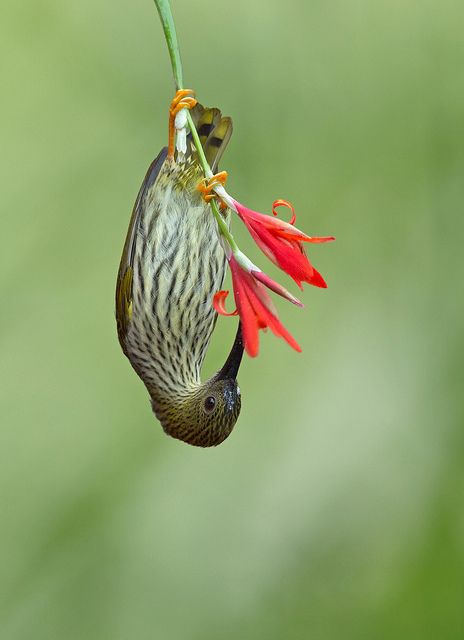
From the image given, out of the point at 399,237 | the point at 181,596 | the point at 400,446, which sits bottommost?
the point at 181,596

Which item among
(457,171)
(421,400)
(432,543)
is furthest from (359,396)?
(457,171)

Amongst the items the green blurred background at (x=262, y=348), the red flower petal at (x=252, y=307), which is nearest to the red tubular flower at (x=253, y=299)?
the red flower petal at (x=252, y=307)

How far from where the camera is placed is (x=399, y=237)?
3318 mm

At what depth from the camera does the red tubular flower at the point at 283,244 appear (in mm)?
1272

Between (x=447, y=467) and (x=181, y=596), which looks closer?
(x=447, y=467)

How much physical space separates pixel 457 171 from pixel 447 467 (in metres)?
0.85

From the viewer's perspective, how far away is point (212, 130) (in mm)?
2049

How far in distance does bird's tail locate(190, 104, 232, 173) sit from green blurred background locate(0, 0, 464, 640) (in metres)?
1.02

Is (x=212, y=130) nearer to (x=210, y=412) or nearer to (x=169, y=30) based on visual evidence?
(x=210, y=412)

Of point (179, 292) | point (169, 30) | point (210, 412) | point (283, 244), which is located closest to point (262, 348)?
point (179, 292)

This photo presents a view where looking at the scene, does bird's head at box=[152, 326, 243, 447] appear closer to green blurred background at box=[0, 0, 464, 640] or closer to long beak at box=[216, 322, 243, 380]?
long beak at box=[216, 322, 243, 380]

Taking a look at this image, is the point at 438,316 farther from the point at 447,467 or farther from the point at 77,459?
the point at 77,459

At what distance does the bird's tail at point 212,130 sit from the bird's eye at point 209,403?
44cm

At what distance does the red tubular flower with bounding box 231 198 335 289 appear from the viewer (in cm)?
127
